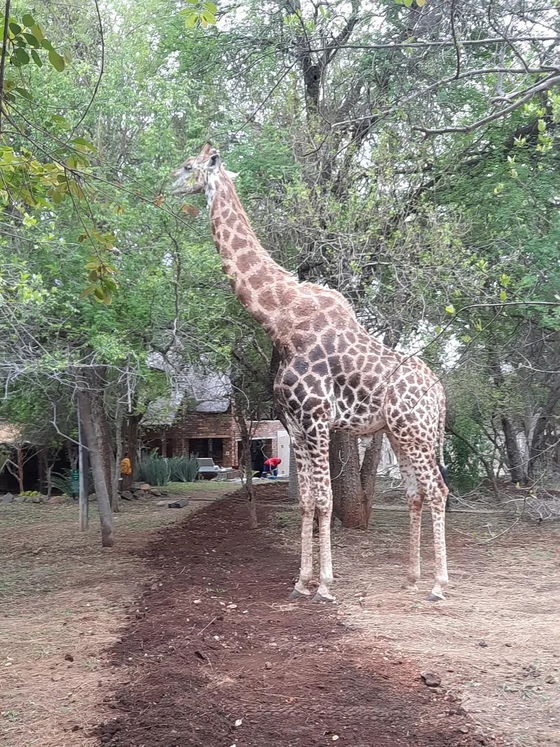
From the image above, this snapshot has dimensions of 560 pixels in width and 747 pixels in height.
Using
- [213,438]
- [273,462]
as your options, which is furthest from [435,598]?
[213,438]

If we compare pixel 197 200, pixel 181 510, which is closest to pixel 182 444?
pixel 181 510

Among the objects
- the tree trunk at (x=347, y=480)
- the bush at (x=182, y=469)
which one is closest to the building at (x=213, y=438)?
the bush at (x=182, y=469)

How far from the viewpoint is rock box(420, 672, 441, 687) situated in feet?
15.6

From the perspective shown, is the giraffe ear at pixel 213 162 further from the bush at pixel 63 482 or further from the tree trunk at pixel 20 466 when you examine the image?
the tree trunk at pixel 20 466

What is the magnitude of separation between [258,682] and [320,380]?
3.20m

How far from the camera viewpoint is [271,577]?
8.24 meters

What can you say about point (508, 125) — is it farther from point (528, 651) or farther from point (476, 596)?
point (528, 651)

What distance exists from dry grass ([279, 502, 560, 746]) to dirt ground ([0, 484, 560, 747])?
0.02 metres

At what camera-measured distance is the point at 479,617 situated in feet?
21.5

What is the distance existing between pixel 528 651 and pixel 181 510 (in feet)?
33.0

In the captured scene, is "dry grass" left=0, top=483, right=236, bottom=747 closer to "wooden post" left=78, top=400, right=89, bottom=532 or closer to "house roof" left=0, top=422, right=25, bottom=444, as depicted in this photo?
"wooden post" left=78, top=400, right=89, bottom=532

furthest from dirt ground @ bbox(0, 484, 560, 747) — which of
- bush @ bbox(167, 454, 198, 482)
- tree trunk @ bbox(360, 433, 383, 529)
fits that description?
bush @ bbox(167, 454, 198, 482)

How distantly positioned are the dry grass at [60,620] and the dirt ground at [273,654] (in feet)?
0.06

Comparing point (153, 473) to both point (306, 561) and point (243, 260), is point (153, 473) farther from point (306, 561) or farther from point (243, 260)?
point (243, 260)
